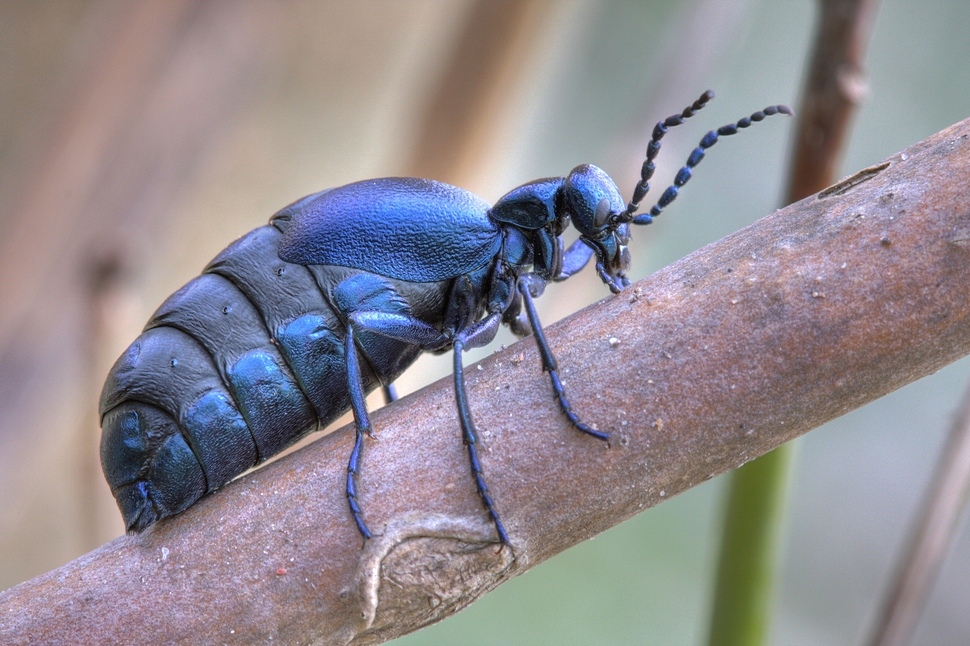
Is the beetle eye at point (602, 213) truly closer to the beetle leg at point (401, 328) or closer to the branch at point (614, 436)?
the beetle leg at point (401, 328)

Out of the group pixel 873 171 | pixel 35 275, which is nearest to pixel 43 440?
pixel 35 275

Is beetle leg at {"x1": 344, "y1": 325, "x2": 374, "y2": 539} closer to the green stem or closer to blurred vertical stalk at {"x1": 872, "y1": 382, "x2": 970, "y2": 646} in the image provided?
the green stem

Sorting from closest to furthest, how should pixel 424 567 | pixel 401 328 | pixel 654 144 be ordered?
1. pixel 424 567
2. pixel 401 328
3. pixel 654 144

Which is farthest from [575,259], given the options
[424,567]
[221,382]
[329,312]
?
[424,567]

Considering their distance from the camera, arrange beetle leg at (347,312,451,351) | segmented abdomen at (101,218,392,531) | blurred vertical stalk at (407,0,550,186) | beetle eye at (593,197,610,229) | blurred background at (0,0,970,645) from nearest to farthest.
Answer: segmented abdomen at (101,218,392,531) < beetle leg at (347,312,451,351) < beetle eye at (593,197,610,229) < blurred background at (0,0,970,645) < blurred vertical stalk at (407,0,550,186)

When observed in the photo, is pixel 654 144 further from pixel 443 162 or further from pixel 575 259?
pixel 443 162

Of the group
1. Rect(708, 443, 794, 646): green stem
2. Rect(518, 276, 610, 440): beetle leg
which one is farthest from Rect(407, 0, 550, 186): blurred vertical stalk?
Rect(708, 443, 794, 646): green stem

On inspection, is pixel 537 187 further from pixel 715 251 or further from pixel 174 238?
pixel 174 238
